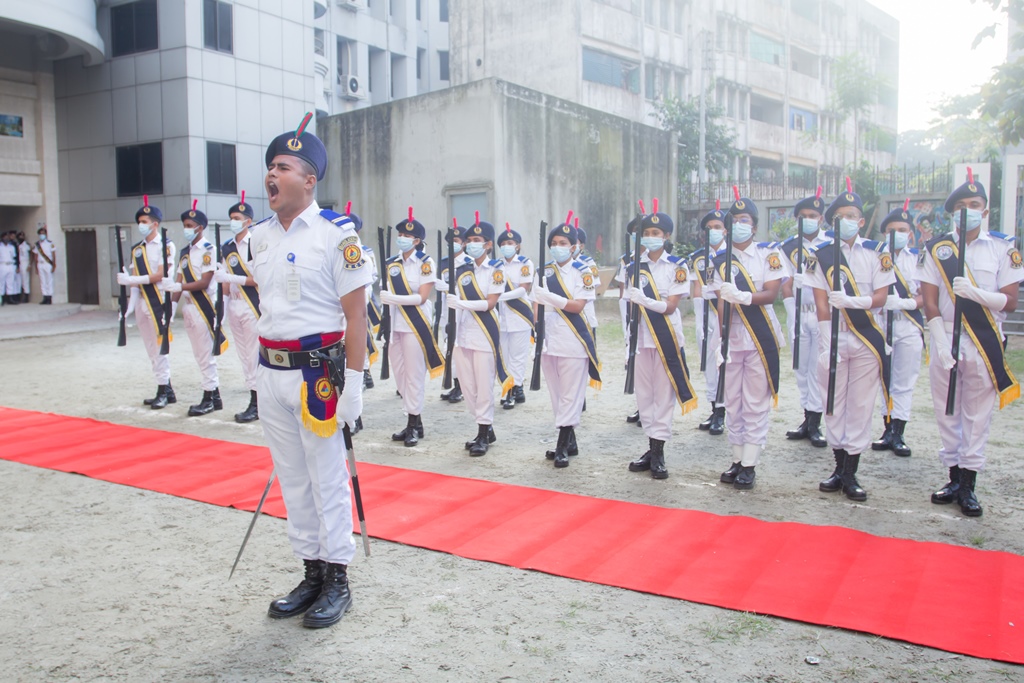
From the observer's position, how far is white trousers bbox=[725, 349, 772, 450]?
19.1 feet

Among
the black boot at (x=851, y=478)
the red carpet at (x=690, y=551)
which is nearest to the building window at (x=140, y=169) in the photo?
the red carpet at (x=690, y=551)

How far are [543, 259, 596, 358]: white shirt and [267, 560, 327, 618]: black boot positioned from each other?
3.06 m

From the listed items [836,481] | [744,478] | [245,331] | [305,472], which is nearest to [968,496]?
[836,481]

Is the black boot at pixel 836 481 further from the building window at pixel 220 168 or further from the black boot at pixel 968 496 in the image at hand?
the building window at pixel 220 168

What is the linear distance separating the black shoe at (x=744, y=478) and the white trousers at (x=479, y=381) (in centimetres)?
208

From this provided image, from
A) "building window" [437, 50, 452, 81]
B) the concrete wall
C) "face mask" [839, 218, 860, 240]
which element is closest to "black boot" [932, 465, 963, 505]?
"face mask" [839, 218, 860, 240]

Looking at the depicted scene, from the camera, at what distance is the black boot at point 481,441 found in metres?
6.77

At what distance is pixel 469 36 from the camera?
101 feet

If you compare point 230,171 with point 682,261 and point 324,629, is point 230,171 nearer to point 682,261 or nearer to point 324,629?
point 682,261

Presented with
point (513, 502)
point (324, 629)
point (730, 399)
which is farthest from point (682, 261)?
point (324, 629)

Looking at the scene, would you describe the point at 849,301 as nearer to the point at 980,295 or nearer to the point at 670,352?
the point at 980,295

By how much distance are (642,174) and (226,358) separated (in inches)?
571

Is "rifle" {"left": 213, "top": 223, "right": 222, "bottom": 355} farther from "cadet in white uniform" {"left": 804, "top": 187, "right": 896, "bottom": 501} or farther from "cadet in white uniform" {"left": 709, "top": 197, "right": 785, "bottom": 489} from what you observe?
"cadet in white uniform" {"left": 804, "top": 187, "right": 896, "bottom": 501}

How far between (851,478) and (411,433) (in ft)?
11.4
